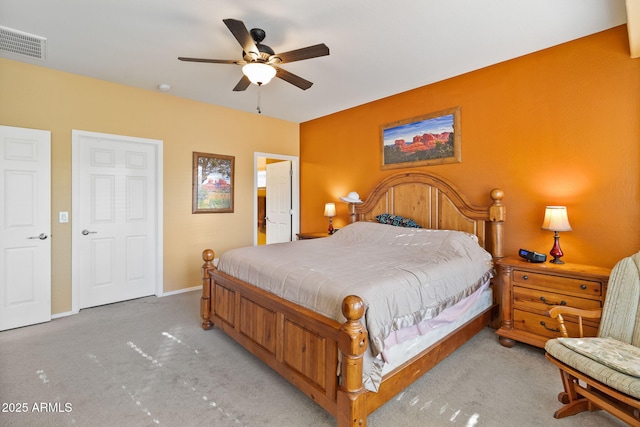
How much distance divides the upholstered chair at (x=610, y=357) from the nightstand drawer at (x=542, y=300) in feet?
1.54

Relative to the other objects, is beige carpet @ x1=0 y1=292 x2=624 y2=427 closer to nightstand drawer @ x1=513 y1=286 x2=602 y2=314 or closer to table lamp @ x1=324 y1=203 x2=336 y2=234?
nightstand drawer @ x1=513 y1=286 x2=602 y2=314

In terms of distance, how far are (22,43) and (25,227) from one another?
1849 mm

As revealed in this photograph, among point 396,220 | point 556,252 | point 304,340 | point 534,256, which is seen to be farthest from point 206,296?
point 556,252

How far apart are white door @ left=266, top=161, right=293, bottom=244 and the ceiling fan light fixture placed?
326 cm

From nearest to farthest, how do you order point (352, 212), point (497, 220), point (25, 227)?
point (497, 220), point (25, 227), point (352, 212)

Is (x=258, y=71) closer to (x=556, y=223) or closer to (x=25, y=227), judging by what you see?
(x=556, y=223)

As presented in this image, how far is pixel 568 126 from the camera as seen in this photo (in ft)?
9.41

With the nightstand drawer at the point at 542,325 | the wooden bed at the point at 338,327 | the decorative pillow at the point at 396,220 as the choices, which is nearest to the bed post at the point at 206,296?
the wooden bed at the point at 338,327

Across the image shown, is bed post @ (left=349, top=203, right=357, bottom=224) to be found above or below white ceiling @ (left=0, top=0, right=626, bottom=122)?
below

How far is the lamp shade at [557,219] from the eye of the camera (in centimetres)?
265

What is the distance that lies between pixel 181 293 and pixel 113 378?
2.18 meters

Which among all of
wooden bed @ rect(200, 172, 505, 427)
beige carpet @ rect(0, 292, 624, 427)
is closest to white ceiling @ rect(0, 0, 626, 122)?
wooden bed @ rect(200, 172, 505, 427)

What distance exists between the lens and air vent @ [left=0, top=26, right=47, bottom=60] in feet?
8.87

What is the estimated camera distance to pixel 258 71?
2.49 m
